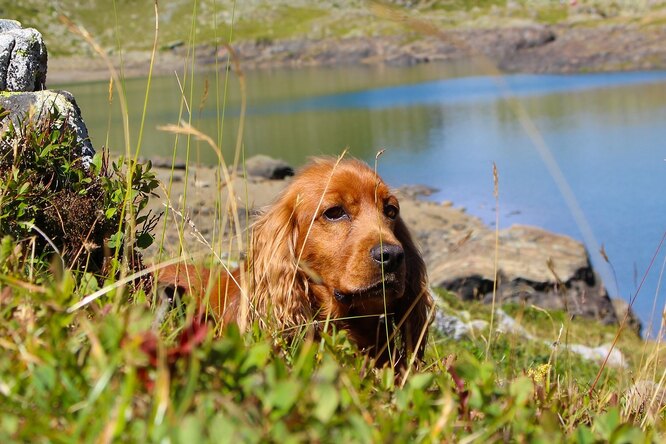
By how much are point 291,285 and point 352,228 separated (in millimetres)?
428

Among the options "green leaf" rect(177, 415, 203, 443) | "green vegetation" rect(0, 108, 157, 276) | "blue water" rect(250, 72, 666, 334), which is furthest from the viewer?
"blue water" rect(250, 72, 666, 334)

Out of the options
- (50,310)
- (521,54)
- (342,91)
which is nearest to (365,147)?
(342,91)

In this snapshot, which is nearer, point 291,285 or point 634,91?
point 291,285

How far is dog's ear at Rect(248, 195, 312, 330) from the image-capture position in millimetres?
4129

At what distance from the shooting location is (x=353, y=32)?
103 meters

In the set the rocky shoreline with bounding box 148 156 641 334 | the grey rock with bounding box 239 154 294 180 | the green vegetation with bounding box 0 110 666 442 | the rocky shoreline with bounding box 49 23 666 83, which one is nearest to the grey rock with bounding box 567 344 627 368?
the rocky shoreline with bounding box 148 156 641 334

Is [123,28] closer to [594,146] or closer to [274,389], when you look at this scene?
[594,146]

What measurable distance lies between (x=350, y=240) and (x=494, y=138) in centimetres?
2729

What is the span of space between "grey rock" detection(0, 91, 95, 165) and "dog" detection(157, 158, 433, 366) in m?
0.77

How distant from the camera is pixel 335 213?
4.29m

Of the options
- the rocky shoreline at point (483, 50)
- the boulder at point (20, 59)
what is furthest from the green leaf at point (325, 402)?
the rocky shoreline at point (483, 50)

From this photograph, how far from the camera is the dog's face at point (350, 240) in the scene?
3.90 metres

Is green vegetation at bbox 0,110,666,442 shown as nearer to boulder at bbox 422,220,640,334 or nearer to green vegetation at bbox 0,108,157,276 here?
green vegetation at bbox 0,108,157,276

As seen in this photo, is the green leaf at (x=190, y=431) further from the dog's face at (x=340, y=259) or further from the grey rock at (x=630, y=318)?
the grey rock at (x=630, y=318)
